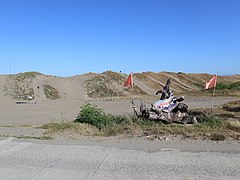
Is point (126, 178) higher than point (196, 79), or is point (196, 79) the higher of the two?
point (196, 79)

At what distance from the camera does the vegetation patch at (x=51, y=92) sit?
38.6 m

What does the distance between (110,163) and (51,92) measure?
34.9m

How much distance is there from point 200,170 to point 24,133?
6155 millimetres

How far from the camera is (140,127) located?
10.6 metres

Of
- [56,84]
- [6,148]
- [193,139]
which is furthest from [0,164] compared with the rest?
[56,84]

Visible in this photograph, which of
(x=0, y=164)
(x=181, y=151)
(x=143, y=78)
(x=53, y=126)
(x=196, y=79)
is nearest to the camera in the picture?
(x=0, y=164)

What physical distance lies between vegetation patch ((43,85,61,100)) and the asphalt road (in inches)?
1212

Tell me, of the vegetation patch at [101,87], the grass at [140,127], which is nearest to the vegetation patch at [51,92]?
the vegetation patch at [101,87]

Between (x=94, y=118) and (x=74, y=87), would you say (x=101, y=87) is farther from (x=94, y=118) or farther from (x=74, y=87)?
(x=94, y=118)

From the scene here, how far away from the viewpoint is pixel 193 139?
8883mm

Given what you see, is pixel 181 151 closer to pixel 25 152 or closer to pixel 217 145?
pixel 217 145

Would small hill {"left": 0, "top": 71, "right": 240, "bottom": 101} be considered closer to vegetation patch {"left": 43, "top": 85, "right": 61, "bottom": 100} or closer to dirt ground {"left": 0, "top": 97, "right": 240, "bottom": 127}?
vegetation patch {"left": 43, "top": 85, "right": 61, "bottom": 100}

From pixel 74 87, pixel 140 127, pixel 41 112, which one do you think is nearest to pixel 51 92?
pixel 74 87

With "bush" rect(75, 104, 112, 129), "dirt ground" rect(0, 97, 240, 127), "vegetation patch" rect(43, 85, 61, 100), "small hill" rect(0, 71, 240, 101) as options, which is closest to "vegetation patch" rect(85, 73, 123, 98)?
"small hill" rect(0, 71, 240, 101)
